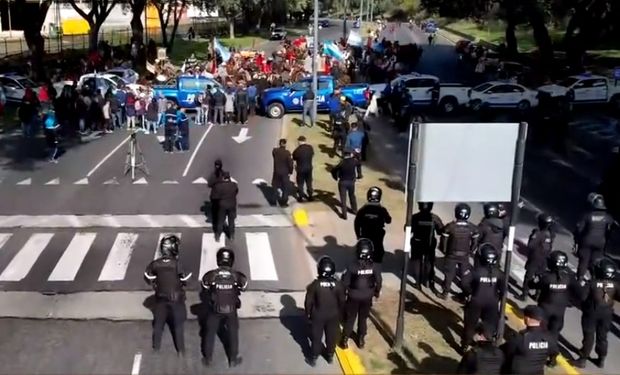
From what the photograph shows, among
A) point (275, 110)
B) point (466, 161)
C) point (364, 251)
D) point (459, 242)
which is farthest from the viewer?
point (275, 110)

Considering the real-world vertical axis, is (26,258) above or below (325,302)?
below

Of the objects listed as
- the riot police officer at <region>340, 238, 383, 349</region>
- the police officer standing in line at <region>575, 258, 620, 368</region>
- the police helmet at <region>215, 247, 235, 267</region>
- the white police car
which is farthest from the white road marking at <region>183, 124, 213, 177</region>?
the police officer standing in line at <region>575, 258, 620, 368</region>

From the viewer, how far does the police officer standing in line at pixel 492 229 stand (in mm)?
12250

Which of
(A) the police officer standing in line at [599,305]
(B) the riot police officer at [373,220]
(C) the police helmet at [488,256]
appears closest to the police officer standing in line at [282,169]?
(B) the riot police officer at [373,220]

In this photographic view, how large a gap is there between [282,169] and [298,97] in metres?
A: 13.9

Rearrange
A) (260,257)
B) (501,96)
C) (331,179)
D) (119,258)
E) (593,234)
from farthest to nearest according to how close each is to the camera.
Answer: (501,96) < (331,179) < (260,257) < (119,258) < (593,234)

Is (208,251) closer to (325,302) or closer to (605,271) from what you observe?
(325,302)

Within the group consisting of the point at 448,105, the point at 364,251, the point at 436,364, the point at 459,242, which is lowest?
the point at 436,364

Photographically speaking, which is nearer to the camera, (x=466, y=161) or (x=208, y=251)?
(x=466, y=161)

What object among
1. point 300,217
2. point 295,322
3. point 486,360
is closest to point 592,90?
point 300,217

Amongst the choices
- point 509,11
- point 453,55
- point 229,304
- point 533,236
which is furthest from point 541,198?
point 453,55

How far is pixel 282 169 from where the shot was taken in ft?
58.3

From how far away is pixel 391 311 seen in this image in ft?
39.4

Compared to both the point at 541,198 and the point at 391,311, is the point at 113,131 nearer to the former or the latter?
the point at 541,198
